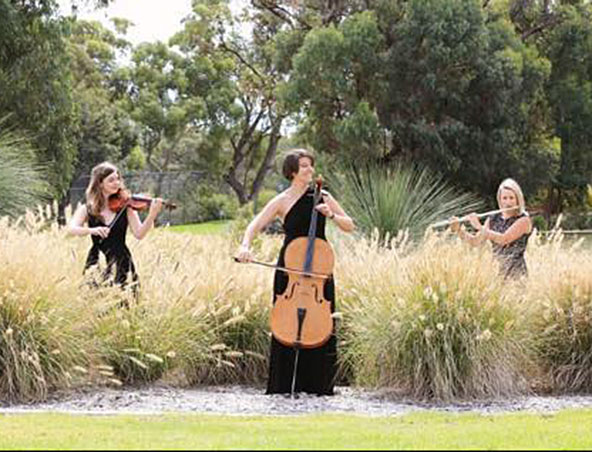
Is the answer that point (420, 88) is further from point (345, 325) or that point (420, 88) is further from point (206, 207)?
point (345, 325)

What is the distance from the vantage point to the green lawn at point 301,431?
3.97 meters

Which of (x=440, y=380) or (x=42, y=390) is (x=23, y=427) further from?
(x=440, y=380)

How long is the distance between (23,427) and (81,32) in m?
35.3

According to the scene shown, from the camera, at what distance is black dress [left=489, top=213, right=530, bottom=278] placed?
7.82 meters

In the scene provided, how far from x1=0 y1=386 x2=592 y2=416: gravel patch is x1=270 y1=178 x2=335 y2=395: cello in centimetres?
44

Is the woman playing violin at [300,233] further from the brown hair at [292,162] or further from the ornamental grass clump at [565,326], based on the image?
the ornamental grass clump at [565,326]

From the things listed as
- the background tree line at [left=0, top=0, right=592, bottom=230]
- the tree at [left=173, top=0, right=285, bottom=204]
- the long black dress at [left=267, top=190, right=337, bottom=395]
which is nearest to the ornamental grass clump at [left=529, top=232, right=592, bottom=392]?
the long black dress at [left=267, top=190, right=337, bottom=395]

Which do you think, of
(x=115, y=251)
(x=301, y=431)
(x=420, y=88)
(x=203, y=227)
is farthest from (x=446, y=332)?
(x=203, y=227)

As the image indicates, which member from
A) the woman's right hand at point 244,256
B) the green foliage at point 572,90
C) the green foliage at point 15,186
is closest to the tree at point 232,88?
the green foliage at point 572,90

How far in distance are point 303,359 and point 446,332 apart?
39.7 inches

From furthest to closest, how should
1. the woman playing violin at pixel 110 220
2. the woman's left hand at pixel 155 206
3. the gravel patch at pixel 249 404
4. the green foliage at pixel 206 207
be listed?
the green foliage at pixel 206 207 → the woman playing violin at pixel 110 220 → the woman's left hand at pixel 155 206 → the gravel patch at pixel 249 404

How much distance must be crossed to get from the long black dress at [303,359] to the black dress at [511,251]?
5.71 ft

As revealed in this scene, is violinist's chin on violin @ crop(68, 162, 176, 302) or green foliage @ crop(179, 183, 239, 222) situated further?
green foliage @ crop(179, 183, 239, 222)

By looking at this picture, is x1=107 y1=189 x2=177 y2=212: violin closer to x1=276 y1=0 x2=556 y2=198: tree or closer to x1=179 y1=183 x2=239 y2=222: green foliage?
x1=276 y1=0 x2=556 y2=198: tree
